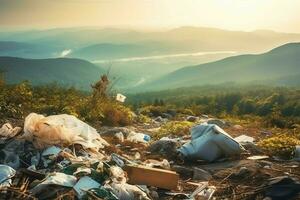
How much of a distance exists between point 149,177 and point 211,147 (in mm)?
1719

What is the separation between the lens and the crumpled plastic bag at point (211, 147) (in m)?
6.64

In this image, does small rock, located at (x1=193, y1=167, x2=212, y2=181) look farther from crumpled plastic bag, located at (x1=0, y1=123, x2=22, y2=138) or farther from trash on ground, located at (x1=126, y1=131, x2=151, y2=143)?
→ crumpled plastic bag, located at (x1=0, y1=123, x2=22, y2=138)

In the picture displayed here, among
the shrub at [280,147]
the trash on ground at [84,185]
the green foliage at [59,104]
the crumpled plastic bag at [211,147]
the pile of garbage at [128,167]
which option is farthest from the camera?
the green foliage at [59,104]

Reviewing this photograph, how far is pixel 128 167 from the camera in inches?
205

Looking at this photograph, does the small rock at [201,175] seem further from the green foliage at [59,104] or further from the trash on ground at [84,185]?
the green foliage at [59,104]

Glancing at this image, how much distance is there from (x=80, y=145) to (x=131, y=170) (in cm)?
119

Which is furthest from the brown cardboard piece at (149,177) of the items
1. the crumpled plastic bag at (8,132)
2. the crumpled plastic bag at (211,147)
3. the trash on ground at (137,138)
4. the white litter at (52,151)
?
the trash on ground at (137,138)

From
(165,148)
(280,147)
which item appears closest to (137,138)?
(165,148)

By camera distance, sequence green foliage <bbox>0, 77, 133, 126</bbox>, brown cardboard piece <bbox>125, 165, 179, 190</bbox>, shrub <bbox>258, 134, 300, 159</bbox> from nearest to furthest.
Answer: brown cardboard piece <bbox>125, 165, 179, 190</bbox>
shrub <bbox>258, 134, 300, 159</bbox>
green foliage <bbox>0, 77, 133, 126</bbox>

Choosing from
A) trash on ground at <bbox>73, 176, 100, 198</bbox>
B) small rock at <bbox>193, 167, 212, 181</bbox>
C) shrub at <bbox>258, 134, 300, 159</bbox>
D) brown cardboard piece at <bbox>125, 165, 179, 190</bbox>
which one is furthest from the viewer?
shrub at <bbox>258, 134, 300, 159</bbox>

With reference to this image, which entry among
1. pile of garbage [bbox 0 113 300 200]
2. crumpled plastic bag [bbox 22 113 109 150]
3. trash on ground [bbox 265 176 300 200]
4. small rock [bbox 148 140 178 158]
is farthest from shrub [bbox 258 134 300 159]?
crumpled plastic bag [bbox 22 113 109 150]

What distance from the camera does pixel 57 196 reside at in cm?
446

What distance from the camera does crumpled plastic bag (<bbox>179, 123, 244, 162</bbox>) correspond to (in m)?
6.64

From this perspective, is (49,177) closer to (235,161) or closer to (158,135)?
(235,161)
